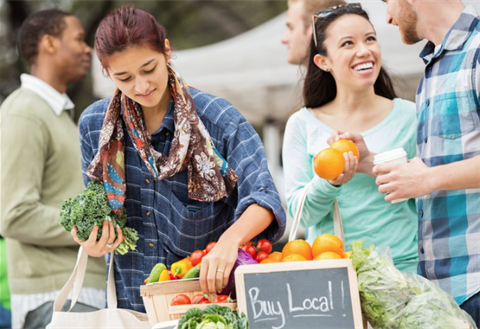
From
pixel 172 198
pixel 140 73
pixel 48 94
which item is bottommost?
pixel 172 198

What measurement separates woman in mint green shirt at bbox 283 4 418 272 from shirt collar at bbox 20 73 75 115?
174 centimetres

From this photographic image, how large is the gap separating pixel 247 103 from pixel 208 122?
3826 millimetres

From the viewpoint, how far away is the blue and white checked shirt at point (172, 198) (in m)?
2.78

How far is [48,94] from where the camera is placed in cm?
442

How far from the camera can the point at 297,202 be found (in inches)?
120

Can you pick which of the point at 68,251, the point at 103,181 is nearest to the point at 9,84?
the point at 68,251

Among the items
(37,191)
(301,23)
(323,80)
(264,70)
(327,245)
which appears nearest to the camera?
(327,245)

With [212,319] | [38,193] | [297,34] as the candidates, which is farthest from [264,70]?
[212,319]

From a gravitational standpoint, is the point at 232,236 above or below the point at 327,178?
below

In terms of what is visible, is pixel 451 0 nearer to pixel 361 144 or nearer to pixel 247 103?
pixel 361 144

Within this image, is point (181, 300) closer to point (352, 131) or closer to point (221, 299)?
point (221, 299)

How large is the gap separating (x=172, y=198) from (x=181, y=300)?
57 cm

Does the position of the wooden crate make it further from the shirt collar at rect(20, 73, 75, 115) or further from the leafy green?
the shirt collar at rect(20, 73, 75, 115)

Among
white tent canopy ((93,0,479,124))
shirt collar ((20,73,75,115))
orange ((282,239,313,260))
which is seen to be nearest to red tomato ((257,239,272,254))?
orange ((282,239,313,260))
